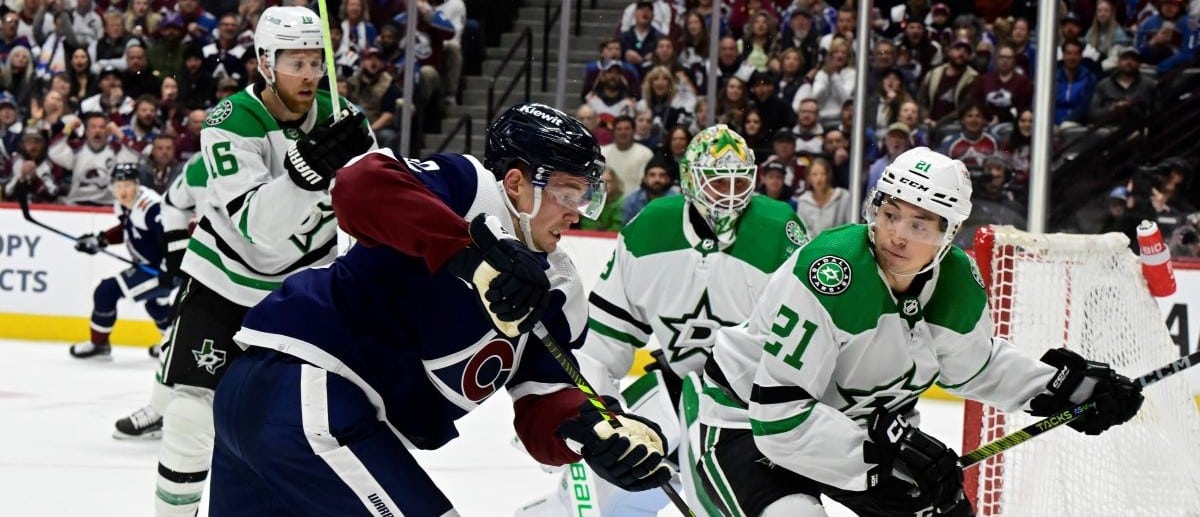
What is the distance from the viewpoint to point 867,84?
21.7ft

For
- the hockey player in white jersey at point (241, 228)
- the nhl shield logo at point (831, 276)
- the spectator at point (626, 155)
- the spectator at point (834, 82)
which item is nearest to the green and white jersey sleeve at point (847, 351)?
the nhl shield logo at point (831, 276)

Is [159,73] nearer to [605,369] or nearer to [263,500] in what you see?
[605,369]

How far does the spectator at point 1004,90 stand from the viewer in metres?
6.59

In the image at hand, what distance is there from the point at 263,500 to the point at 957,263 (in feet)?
4.01

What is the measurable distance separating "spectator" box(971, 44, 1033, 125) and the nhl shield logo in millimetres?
4358

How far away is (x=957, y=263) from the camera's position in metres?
2.56

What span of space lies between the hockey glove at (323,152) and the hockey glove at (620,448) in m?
0.97

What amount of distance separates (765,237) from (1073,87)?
345cm

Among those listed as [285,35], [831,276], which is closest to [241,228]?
[285,35]

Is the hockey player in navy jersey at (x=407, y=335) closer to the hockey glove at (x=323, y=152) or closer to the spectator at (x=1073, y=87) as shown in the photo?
the hockey glove at (x=323, y=152)

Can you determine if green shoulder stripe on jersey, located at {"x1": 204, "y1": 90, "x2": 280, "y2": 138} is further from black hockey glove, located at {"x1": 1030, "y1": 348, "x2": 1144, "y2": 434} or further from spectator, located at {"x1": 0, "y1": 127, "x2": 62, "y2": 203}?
spectator, located at {"x1": 0, "y1": 127, "x2": 62, "y2": 203}

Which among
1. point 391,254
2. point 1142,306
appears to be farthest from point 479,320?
point 1142,306

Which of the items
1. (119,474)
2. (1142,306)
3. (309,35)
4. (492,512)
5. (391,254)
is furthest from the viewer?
(119,474)

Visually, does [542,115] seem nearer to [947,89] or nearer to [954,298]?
[954,298]
